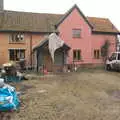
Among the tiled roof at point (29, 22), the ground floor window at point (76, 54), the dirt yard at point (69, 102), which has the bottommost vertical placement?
the dirt yard at point (69, 102)

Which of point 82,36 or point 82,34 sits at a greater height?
point 82,34

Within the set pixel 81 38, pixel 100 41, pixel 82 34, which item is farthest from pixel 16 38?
pixel 100 41

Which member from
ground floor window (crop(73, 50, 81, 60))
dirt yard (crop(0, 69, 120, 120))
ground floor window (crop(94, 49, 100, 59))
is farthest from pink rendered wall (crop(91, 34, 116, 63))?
dirt yard (crop(0, 69, 120, 120))

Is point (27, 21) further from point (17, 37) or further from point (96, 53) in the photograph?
point (96, 53)

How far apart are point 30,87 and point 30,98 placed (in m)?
4.46

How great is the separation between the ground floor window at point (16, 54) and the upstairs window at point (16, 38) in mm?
1071

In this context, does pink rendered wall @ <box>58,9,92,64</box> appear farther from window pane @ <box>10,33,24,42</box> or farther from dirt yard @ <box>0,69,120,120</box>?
dirt yard @ <box>0,69,120,120</box>

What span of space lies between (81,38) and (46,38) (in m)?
5.53

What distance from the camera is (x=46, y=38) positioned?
35.1 metres

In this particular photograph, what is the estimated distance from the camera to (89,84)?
2267cm

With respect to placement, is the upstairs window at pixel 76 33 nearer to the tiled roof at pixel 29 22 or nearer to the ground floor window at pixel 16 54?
the tiled roof at pixel 29 22

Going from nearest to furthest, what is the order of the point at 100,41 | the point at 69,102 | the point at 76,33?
the point at 69,102, the point at 76,33, the point at 100,41

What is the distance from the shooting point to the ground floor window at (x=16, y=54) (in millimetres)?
34312

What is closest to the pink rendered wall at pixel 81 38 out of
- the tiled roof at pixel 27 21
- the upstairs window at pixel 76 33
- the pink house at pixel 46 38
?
the pink house at pixel 46 38
